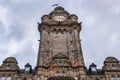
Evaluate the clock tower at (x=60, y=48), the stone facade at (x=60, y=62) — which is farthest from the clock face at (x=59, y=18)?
the stone facade at (x=60, y=62)

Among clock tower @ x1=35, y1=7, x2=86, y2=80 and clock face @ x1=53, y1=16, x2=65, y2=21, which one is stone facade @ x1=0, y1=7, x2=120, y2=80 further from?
clock face @ x1=53, y1=16, x2=65, y2=21

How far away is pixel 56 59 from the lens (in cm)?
3978

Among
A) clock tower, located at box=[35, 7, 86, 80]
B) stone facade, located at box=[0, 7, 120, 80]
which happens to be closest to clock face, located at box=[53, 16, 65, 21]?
clock tower, located at box=[35, 7, 86, 80]

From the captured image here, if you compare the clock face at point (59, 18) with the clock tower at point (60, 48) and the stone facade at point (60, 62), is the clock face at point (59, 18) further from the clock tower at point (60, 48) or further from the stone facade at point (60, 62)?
the stone facade at point (60, 62)

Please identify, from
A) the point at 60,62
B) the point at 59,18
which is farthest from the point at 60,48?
the point at 59,18

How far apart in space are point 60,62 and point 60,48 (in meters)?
4.61

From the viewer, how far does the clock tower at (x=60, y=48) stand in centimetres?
3753

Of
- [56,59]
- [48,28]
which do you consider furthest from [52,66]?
[48,28]

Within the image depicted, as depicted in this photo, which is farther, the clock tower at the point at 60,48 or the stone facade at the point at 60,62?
the stone facade at the point at 60,62

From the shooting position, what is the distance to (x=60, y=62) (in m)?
39.2

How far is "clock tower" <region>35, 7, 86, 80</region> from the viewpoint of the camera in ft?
123

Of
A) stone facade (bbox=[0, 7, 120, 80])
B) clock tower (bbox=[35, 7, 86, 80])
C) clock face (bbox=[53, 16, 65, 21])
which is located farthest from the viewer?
clock face (bbox=[53, 16, 65, 21])

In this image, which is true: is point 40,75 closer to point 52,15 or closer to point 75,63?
point 75,63

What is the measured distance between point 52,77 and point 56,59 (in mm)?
4584
